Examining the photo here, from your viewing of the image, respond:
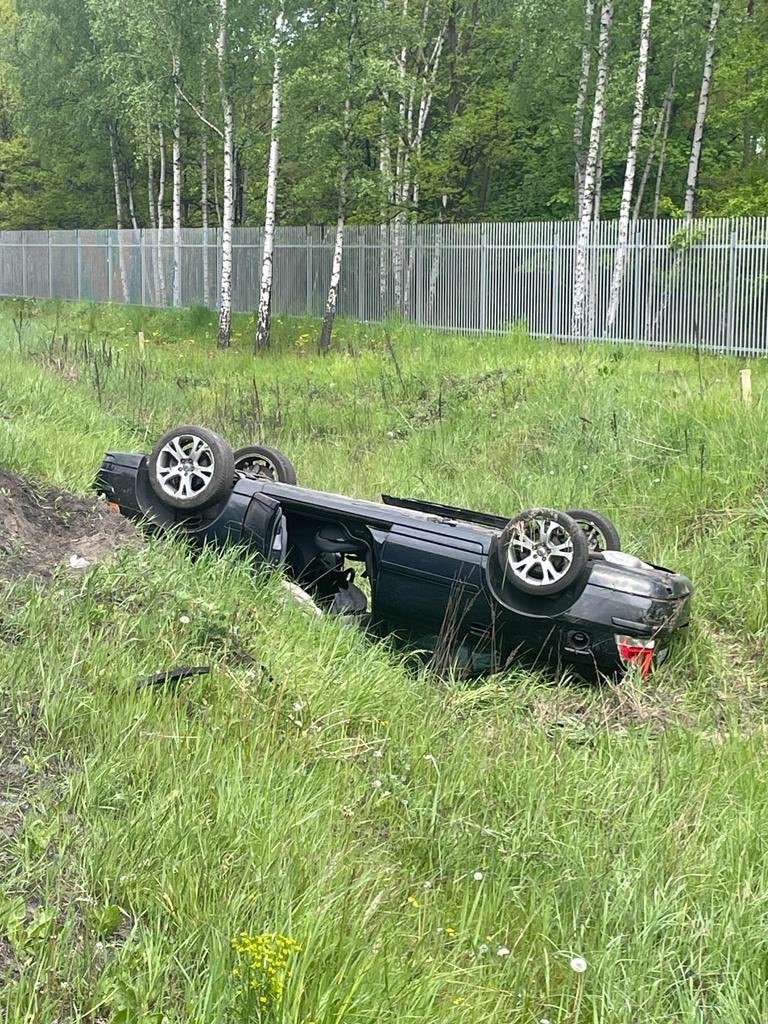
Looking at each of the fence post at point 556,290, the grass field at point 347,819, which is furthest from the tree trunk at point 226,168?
the grass field at point 347,819

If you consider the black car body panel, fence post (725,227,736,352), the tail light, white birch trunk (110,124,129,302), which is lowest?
the tail light

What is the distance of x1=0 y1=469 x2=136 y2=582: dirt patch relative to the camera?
14.8 ft

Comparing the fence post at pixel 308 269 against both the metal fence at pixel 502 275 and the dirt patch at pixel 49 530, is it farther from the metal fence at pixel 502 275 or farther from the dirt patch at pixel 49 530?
the dirt patch at pixel 49 530

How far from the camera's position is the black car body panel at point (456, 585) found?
15.8ft

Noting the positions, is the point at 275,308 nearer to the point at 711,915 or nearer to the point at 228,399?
the point at 228,399

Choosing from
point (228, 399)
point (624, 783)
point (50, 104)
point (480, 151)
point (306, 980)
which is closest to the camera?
point (306, 980)

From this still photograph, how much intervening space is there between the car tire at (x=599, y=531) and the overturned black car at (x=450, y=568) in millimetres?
635

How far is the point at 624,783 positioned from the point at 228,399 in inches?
387

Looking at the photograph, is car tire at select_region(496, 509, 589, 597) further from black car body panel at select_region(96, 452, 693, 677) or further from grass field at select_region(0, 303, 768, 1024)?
grass field at select_region(0, 303, 768, 1024)

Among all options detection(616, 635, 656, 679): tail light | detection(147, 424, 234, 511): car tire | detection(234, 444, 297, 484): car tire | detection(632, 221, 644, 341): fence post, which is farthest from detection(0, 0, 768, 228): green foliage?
detection(616, 635, 656, 679): tail light

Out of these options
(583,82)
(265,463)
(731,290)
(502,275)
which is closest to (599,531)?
(265,463)

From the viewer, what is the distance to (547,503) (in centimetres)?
807

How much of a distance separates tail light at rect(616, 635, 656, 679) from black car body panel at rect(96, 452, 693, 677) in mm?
20

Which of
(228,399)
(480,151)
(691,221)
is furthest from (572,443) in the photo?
(480,151)
